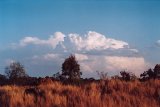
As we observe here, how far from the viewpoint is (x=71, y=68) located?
1986 inches

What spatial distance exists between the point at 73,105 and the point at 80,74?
1238 inches

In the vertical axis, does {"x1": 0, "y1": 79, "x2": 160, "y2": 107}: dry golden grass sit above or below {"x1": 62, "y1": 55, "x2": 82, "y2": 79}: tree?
below

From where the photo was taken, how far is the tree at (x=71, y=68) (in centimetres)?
4962

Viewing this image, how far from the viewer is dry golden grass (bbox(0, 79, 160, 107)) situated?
58.7 feet

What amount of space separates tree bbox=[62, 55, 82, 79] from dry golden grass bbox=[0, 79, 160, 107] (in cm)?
2552

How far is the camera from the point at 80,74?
163 feet

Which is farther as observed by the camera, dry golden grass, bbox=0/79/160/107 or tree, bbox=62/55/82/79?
tree, bbox=62/55/82/79

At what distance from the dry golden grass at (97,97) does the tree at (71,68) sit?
2552 cm

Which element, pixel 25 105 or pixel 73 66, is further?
pixel 73 66

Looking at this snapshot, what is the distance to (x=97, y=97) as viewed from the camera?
1892 cm

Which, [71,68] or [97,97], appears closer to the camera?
[97,97]

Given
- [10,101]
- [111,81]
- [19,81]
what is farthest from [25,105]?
[19,81]

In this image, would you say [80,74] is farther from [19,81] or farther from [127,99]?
[127,99]

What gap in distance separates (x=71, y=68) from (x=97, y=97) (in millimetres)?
31562
